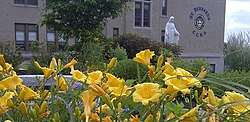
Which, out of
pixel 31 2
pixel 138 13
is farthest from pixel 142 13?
pixel 31 2

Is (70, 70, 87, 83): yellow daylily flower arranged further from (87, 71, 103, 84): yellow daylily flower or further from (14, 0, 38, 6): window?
(14, 0, 38, 6): window

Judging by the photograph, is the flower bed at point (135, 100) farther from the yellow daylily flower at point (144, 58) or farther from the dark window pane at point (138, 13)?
the dark window pane at point (138, 13)

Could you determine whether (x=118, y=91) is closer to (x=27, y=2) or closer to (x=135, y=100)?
(x=135, y=100)

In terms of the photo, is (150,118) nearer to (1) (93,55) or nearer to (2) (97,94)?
(2) (97,94)

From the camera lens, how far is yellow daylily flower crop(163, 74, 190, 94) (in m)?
0.54

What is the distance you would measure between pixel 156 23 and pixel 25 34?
6126mm

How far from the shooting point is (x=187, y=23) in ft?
54.9

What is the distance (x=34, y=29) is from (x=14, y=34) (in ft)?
2.94

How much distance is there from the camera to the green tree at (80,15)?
752 cm

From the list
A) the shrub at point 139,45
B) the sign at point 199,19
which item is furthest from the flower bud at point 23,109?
the sign at point 199,19

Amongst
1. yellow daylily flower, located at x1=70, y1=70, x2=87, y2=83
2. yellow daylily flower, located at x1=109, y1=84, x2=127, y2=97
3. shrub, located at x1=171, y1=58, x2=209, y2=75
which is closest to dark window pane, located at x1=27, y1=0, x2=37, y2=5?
shrub, located at x1=171, y1=58, x2=209, y2=75

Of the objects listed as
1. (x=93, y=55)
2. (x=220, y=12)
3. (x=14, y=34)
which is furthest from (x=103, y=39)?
(x=220, y=12)

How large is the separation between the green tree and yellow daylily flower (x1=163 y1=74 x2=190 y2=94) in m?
6.97

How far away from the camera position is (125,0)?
775 cm
